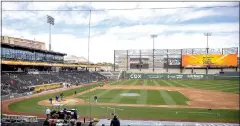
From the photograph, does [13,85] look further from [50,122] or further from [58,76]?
[50,122]

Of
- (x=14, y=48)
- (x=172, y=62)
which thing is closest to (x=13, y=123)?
(x=14, y=48)

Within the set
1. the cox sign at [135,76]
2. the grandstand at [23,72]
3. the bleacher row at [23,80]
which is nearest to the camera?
the bleacher row at [23,80]

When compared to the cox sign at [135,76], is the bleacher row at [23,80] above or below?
above

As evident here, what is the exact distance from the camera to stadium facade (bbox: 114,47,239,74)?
78625mm

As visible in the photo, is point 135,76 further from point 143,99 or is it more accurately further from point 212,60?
point 143,99

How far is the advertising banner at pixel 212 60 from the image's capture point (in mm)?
78188

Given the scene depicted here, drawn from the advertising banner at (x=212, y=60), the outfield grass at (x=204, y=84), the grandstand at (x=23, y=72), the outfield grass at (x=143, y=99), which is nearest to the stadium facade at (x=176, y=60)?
the advertising banner at (x=212, y=60)

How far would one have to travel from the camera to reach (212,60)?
7856 centimetres

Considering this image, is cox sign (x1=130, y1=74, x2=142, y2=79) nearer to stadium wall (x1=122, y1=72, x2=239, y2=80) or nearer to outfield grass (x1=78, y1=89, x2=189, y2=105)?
stadium wall (x1=122, y1=72, x2=239, y2=80)

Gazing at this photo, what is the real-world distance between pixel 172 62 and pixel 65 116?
2889 inches

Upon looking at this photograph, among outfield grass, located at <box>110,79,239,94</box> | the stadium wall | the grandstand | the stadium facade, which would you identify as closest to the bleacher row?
the grandstand

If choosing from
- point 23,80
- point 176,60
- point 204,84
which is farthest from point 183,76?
point 23,80

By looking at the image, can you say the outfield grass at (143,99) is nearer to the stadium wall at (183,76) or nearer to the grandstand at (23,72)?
the grandstand at (23,72)

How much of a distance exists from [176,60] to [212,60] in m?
12.4
